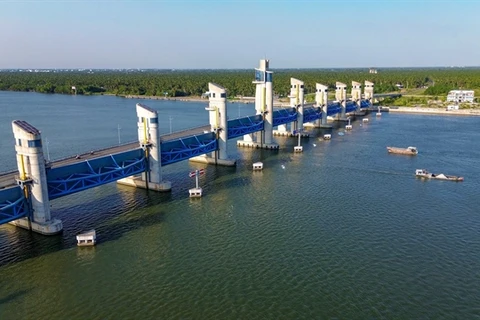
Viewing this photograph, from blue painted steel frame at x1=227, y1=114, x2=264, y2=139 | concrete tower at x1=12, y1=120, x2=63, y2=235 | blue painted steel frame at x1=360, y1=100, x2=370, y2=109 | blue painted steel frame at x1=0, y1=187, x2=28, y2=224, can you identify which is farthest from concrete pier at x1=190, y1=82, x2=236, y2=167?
blue painted steel frame at x1=360, y1=100, x2=370, y2=109

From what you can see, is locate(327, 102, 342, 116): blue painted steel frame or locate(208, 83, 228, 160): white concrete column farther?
locate(327, 102, 342, 116): blue painted steel frame

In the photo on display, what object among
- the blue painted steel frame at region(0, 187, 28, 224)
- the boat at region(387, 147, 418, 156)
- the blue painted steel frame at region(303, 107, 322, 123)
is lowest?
the boat at region(387, 147, 418, 156)

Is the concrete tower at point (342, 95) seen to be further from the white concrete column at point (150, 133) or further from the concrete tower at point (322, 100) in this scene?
the white concrete column at point (150, 133)

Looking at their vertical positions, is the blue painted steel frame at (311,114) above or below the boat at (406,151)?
above

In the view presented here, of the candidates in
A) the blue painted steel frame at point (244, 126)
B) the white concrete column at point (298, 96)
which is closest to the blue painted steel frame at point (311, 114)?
the white concrete column at point (298, 96)

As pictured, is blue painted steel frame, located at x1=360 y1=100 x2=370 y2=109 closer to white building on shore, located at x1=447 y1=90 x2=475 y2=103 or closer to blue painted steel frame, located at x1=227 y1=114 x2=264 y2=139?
white building on shore, located at x1=447 y1=90 x2=475 y2=103

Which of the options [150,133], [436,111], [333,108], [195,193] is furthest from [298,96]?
[436,111]

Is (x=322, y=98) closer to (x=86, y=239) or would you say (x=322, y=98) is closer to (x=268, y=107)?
(x=268, y=107)
